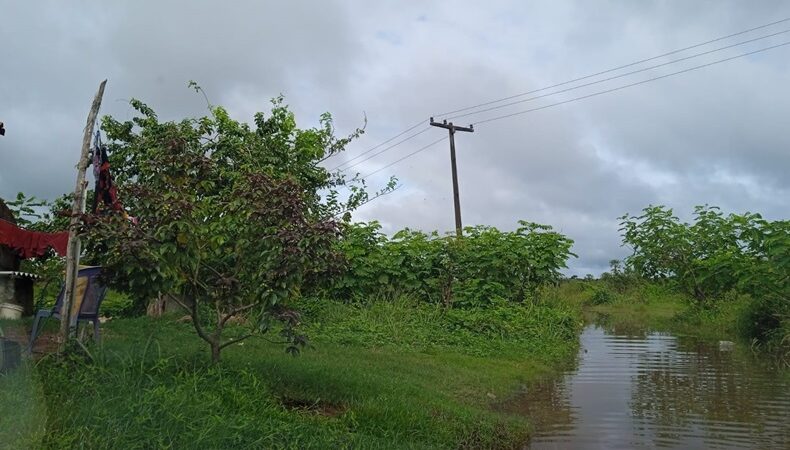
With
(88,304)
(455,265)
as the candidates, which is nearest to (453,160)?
(455,265)

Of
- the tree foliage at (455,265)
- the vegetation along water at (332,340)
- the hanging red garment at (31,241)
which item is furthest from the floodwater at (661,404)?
the hanging red garment at (31,241)

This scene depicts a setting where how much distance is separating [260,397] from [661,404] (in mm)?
6189

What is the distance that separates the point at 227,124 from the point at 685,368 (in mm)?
12344

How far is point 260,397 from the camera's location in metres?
6.27

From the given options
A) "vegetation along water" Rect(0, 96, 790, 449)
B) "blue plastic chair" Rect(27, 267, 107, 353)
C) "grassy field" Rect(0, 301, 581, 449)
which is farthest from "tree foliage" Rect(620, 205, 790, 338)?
"blue plastic chair" Rect(27, 267, 107, 353)

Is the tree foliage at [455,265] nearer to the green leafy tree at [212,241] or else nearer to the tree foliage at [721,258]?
the tree foliage at [721,258]

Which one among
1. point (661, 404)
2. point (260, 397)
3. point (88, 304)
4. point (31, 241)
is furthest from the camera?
point (31, 241)

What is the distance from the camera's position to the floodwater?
7.88 metres

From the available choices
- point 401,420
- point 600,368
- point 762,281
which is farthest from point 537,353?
point 401,420

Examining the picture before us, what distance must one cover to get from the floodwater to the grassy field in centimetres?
57

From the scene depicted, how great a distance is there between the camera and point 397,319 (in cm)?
1555

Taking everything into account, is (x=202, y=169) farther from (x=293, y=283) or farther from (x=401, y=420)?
(x=401, y=420)

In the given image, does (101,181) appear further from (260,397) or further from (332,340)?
(332,340)

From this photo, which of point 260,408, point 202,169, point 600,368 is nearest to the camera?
point 260,408
